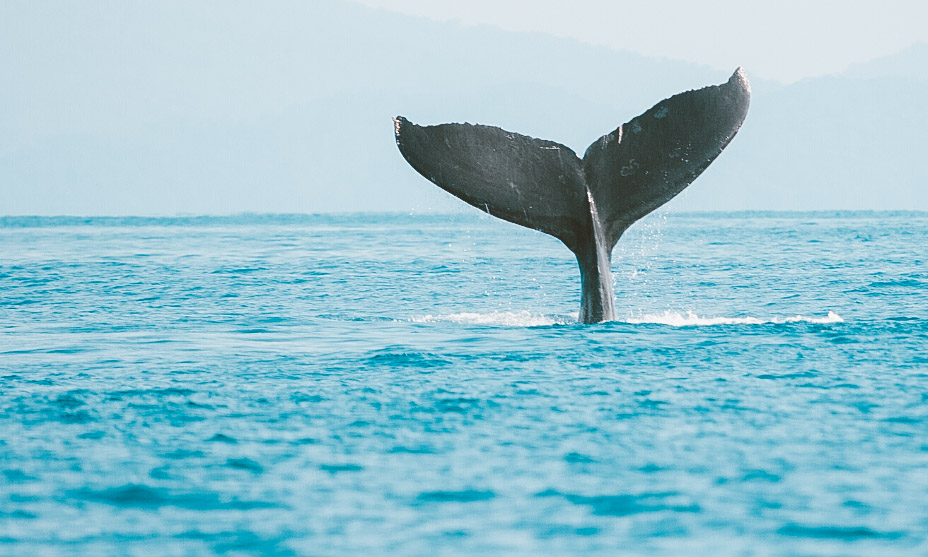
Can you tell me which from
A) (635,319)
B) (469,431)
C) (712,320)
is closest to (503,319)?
(635,319)

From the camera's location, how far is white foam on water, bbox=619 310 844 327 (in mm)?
12531

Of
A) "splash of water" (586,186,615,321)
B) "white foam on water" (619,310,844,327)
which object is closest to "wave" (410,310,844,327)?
"white foam on water" (619,310,844,327)

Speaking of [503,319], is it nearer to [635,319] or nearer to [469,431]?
[635,319]

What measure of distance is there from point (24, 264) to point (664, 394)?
77.6 feet

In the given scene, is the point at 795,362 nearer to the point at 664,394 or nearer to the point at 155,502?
the point at 664,394

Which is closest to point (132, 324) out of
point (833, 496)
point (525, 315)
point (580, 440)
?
point (525, 315)

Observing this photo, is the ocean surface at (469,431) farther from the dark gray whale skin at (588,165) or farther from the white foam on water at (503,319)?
the dark gray whale skin at (588,165)

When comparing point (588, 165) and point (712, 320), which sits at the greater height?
point (588, 165)

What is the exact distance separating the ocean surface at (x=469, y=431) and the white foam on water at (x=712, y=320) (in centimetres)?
7

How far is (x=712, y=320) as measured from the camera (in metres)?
13.1

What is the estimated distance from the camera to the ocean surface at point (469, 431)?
5.48 meters

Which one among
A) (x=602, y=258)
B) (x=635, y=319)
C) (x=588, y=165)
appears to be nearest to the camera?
(x=588, y=165)

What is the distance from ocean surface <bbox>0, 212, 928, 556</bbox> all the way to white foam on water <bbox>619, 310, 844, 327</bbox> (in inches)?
2.8

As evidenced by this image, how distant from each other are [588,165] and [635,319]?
3315mm
